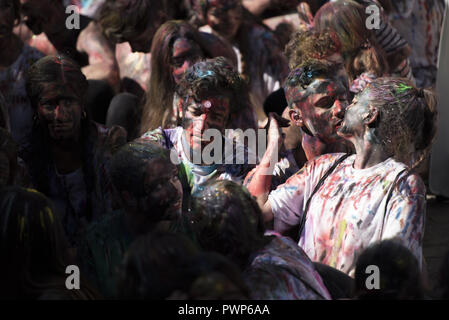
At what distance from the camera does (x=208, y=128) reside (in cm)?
353

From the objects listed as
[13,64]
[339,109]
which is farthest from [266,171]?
[13,64]

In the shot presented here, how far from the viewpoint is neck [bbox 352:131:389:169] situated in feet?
9.82

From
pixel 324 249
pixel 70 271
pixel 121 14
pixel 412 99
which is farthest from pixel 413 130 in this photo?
pixel 121 14

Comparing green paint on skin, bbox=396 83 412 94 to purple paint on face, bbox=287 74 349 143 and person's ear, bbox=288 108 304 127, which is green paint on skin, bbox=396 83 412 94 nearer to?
purple paint on face, bbox=287 74 349 143

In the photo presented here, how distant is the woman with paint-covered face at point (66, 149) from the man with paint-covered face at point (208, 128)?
306 millimetres

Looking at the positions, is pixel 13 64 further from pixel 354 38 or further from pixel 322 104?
pixel 354 38

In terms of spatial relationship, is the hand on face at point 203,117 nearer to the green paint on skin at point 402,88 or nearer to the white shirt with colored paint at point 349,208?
the white shirt with colored paint at point 349,208

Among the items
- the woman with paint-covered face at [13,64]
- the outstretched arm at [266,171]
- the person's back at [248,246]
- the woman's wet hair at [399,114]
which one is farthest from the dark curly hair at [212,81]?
the person's back at [248,246]

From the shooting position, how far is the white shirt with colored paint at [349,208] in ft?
9.25

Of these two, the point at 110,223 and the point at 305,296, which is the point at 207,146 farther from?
the point at 305,296

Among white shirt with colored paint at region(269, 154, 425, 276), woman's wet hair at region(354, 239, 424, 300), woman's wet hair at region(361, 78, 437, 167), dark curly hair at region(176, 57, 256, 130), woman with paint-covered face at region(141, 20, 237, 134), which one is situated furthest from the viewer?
woman with paint-covered face at region(141, 20, 237, 134)

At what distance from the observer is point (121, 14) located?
5.05 metres

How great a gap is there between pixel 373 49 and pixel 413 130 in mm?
1584

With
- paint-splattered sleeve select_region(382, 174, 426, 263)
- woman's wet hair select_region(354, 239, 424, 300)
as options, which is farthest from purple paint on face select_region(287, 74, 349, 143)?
woman's wet hair select_region(354, 239, 424, 300)
